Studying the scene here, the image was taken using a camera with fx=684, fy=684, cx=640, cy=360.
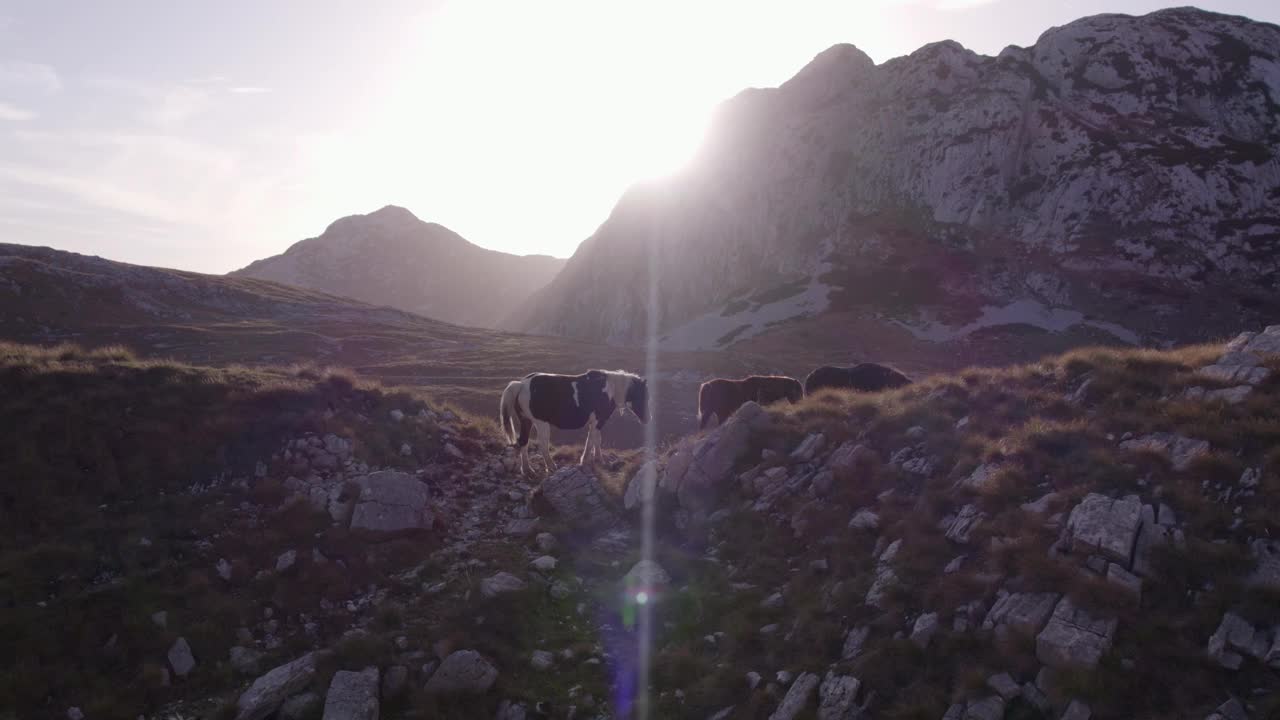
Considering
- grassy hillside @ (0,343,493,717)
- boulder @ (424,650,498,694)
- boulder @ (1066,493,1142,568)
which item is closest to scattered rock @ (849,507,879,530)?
boulder @ (1066,493,1142,568)

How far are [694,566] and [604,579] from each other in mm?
1590

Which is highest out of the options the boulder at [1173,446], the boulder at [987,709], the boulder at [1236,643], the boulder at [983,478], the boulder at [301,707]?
the boulder at [1173,446]

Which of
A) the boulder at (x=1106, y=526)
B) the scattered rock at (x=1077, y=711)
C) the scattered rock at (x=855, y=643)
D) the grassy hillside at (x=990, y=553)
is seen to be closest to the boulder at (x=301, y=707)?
the grassy hillside at (x=990, y=553)

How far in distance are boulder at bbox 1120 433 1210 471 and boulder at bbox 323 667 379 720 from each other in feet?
34.6

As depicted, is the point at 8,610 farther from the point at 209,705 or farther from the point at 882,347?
the point at 882,347

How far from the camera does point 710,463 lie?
14.3 meters

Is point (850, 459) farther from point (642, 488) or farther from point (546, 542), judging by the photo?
point (546, 542)

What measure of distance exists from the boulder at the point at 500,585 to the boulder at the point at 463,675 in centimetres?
168

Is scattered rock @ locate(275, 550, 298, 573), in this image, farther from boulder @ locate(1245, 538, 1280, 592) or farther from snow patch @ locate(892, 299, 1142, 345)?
snow patch @ locate(892, 299, 1142, 345)

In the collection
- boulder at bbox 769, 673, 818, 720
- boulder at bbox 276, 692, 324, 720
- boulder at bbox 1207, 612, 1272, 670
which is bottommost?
boulder at bbox 276, 692, 324, 720

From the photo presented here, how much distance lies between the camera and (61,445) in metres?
12.7

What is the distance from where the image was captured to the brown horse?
73.3 feet

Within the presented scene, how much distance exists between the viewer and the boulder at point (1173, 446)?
344 inches

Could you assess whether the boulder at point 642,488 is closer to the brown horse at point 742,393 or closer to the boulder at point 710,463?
the boulder at point 710,463
